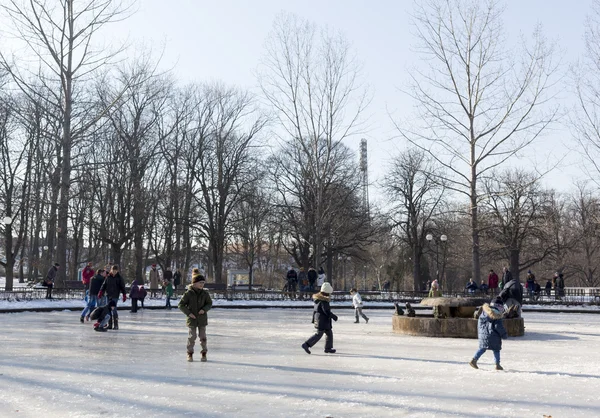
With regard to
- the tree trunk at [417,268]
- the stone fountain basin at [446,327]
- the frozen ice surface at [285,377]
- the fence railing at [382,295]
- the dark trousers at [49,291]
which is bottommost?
the frozen ice surface at [285,377]

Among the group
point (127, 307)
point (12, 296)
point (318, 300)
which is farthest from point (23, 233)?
point (318, 300)

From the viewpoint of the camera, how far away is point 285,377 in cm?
952

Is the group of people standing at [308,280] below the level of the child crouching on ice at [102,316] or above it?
above

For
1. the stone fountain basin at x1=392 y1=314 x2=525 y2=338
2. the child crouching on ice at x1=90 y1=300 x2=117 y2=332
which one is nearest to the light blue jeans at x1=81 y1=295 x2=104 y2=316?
the child crouching on ice at x1=90 y1=300 x2=117 y2=332

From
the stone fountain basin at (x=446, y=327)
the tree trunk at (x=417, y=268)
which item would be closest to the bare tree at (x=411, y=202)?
the tree trunk at (x=417, y=268)

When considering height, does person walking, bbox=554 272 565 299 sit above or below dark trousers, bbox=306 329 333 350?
above

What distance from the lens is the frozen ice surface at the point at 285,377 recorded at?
24.1ft

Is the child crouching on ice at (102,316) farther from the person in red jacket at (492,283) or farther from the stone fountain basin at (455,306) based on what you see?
the person in red jacket at (492,283)

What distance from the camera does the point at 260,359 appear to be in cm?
1150

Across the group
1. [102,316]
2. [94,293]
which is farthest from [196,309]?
→ [94,293]

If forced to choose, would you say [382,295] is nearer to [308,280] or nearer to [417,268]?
[308,280]

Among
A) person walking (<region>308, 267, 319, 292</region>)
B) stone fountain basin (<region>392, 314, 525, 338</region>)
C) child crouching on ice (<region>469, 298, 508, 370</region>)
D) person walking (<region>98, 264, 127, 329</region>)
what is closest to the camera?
child crouching on ice (<region>469, 298, 508, 370</region>)

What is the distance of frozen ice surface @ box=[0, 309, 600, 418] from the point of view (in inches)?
289

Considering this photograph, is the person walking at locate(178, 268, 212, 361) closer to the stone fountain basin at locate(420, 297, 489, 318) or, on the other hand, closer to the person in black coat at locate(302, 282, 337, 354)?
the person in black coat at locate(302, 282, 337, 354)
